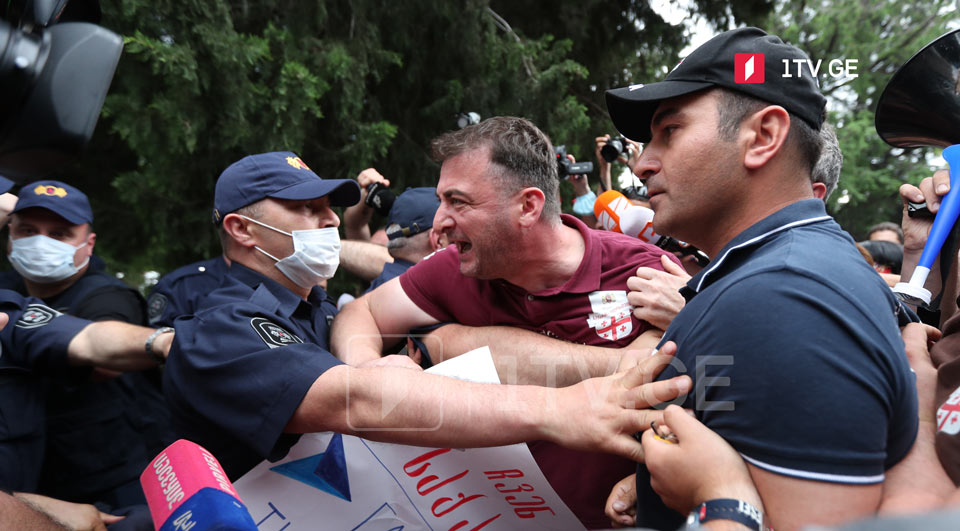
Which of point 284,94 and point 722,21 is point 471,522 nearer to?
point 284,94

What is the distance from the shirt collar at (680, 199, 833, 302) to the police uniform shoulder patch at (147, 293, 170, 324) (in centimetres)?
302

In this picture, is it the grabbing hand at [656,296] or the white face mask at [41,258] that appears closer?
the grabbing hand at [656,296]

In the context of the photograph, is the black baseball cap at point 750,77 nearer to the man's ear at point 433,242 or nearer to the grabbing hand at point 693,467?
the grabbing hand at point 693,467

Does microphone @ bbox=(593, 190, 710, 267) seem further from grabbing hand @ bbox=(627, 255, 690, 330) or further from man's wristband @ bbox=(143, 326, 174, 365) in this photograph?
man's wristband @ bbox=(143, 326, 174, 365)

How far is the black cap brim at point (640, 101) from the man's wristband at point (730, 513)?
0.97 m

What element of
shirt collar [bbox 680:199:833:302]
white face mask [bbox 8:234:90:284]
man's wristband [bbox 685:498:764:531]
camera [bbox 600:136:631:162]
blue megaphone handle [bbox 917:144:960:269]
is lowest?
white face mask [bbox 8:234:90:284]

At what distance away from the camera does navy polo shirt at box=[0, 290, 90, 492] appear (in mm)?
2902

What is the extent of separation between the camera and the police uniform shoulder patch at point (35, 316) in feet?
9.75

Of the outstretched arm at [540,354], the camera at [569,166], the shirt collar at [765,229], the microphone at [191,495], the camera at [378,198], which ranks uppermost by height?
the shirt collar at [765,229]

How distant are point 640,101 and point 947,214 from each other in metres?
1.23

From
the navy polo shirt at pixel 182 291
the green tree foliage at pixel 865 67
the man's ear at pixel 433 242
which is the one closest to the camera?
the man's ear at pixel 433 242

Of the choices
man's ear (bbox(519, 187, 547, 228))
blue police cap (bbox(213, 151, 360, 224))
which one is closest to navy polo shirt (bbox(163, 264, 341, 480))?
blue police cap (bbox(213, 151, 360, 224))

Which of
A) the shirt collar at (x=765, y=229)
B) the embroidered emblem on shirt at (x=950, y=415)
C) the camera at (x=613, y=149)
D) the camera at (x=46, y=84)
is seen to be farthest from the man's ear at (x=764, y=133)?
the camera at (x=613, y=149)

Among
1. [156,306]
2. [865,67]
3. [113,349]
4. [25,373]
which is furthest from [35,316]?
[865,67]
